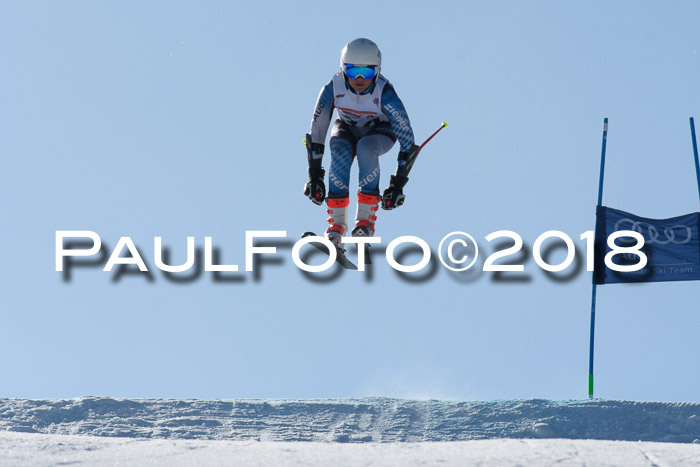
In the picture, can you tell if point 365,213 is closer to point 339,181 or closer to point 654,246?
point 339,181

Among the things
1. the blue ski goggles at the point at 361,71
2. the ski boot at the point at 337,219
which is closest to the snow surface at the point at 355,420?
the ski boot at the point at 337,219

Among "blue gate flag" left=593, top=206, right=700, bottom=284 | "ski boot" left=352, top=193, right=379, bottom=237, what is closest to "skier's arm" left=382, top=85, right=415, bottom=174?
"ski boot" left=352, top=193, right=379, bottom=237

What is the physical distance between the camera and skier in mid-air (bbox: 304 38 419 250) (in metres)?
11.5

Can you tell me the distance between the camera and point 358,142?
11.6 m

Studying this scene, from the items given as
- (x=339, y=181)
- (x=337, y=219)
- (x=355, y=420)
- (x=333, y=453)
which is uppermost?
(x=339, y=181)

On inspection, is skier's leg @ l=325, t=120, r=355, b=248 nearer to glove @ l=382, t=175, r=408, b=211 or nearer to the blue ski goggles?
glove @ l=382, t=175, r=408, b=211

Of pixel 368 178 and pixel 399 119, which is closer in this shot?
pixel 399 119

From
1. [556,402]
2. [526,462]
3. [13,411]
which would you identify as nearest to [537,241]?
[556,402]

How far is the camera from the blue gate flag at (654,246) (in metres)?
15.6

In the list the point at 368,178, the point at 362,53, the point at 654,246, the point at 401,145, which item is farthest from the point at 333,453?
the point at 654,246

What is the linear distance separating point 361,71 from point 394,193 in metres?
1.39

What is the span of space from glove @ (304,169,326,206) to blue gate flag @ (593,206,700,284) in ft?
17.9

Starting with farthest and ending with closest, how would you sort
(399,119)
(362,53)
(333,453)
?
(399,119) → (362,53) → (333,453)

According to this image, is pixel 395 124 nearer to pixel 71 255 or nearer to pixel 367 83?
pixel 367 83
